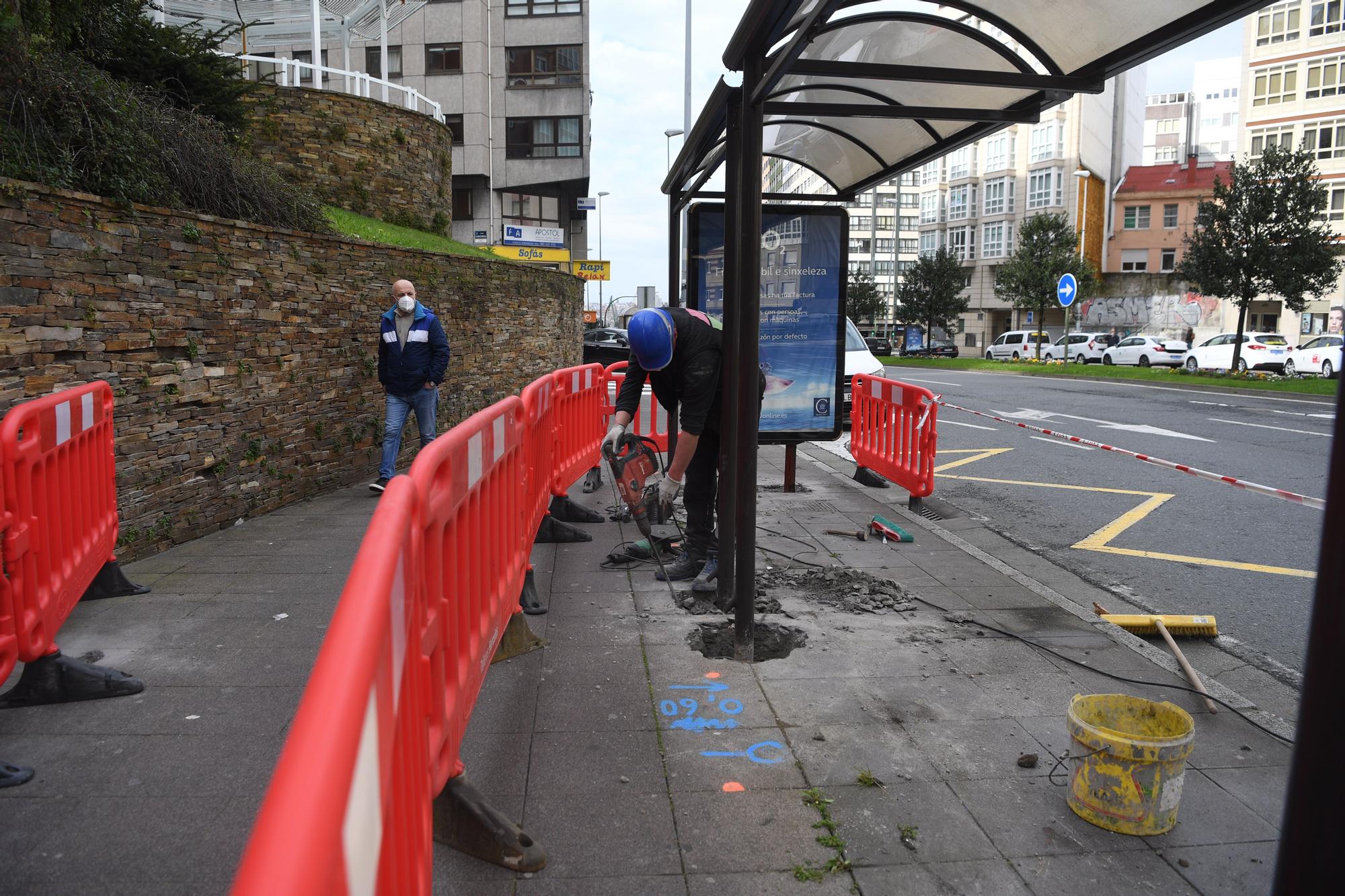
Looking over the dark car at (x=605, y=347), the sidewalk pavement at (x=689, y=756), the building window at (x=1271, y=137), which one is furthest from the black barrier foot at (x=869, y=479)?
the building window at (x=1271, y=137)

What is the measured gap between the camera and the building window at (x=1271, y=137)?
50.4 metres

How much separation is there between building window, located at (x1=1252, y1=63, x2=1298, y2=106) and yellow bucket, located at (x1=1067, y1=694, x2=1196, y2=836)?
5966 centimetres

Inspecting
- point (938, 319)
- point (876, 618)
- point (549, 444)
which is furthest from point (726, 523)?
point (938, 319)

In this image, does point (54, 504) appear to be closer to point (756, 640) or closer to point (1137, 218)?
point (756, 640)

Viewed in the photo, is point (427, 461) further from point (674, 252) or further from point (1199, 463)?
point (1199, 463)

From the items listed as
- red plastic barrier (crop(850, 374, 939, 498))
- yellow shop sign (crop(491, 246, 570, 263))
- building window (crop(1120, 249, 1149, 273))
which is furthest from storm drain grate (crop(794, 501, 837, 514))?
building window (crop(1120, 249, 1149, 273))

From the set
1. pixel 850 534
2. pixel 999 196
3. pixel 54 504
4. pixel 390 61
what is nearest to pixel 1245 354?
pixel 850 534

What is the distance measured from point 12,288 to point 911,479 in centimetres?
656

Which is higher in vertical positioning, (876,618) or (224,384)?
(224,384)

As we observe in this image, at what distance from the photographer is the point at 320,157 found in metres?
19.9

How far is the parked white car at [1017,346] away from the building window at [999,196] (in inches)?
726

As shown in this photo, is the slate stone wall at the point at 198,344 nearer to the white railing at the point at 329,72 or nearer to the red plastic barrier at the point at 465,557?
the red plastic barrier at the point at 465,557

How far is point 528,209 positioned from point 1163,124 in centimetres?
8137

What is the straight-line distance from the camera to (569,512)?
24.4 feet
